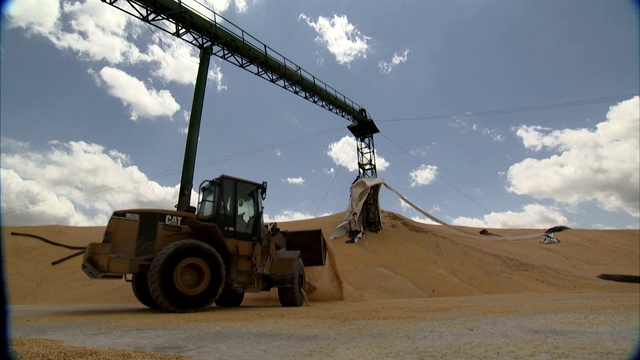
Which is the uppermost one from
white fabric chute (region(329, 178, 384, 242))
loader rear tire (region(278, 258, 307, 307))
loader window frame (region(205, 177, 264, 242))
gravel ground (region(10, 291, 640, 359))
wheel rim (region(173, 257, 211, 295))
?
white fabric chute (region(329, 178, 384, 242))

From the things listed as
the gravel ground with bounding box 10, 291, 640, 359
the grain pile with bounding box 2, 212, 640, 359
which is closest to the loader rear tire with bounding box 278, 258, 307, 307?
the grain pile with bounding box 2, 212, 640, 359

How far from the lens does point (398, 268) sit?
47.4ft

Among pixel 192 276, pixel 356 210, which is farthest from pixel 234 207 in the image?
pixel 356 210

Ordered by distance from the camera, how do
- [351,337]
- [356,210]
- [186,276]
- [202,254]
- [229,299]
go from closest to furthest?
1. [351,337]
2. [186,276]
3. [202,254]
4. [229,299]
5. [356,210]

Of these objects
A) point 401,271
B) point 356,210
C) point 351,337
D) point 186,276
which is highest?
point 356,210

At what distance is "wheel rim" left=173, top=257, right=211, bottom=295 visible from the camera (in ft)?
21.0

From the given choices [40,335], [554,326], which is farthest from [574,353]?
[40,335]

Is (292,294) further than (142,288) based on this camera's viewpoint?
Yes

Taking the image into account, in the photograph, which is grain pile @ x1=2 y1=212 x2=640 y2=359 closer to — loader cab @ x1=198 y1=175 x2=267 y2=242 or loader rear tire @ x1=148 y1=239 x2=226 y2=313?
loader rear tire @ x1=148 y1=239 x2=226 y2=313

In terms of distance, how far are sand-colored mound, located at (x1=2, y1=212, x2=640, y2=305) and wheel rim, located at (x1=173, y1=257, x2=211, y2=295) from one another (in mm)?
5182

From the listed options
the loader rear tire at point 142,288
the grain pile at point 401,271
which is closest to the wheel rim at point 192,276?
the grain pile at point 401,271

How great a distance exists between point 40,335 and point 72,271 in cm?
1031

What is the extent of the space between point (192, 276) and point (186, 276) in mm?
107

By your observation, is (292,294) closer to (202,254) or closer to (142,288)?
(202,254)
